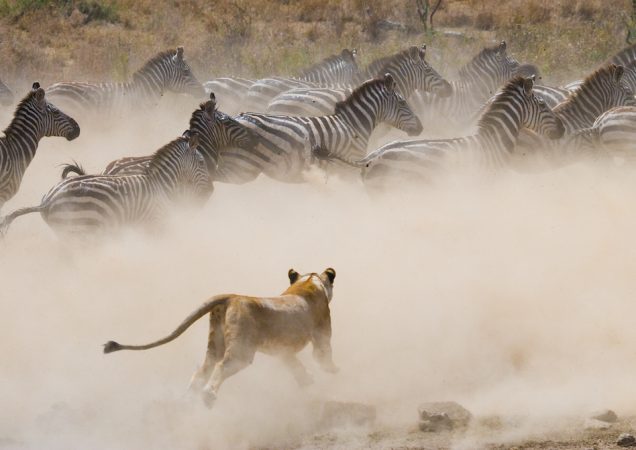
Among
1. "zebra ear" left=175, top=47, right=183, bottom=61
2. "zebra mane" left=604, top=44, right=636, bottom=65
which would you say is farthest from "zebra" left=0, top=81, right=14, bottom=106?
"zebra mane" left=604, top=44, right=636, bottom=65

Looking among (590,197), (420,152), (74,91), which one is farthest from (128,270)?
(74,91)

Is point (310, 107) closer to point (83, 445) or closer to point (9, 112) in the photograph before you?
point (9, 112)

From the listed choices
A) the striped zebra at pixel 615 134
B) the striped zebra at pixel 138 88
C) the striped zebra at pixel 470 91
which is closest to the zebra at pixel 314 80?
the striped zebra at pixel 138 88

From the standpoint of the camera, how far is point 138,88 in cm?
2408

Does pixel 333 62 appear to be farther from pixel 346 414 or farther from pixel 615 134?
pixel 346 414

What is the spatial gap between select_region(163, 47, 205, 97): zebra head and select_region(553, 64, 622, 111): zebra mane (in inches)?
266

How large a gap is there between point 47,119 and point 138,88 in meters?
5.82

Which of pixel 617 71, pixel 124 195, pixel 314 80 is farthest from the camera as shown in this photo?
pixel 314 80

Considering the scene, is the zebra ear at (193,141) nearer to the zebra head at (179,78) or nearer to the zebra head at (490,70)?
the zebra head at (179,78)

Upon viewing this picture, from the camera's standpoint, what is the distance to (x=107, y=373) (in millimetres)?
12320

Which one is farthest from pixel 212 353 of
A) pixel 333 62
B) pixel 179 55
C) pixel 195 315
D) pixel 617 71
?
pixel 333 62

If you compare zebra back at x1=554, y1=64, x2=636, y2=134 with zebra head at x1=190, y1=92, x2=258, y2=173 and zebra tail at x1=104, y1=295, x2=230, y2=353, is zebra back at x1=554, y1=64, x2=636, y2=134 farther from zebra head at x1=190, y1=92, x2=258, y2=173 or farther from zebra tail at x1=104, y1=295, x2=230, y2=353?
zebra tail at x1=104, y1=295, x2=230, y2=353

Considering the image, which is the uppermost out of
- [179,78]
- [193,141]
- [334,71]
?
[334,71]

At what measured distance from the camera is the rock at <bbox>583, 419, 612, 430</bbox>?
1132 centimetres
